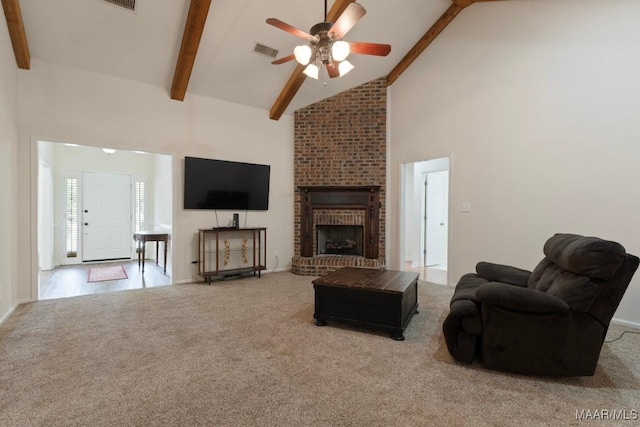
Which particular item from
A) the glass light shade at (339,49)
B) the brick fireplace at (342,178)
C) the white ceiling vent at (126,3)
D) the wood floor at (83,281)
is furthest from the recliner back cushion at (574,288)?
the wood floor at (83,281)

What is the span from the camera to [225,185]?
524 centimetres

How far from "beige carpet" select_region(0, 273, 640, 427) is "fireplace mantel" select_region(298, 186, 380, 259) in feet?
7.94

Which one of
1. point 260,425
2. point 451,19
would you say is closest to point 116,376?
point 260,425

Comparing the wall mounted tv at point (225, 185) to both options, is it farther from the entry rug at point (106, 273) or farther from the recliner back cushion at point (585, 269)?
the recliner back cushion at point (585, 269)

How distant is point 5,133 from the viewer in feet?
10.8

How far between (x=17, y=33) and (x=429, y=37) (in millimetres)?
5121

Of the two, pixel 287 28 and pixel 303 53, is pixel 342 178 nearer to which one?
pixel 303 53

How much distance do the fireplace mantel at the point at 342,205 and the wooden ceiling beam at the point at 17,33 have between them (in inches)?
155

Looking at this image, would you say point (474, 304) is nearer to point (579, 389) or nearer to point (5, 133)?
point (579, 389)

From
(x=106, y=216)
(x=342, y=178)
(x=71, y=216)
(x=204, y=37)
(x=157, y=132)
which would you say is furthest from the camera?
(x=106, y=216)

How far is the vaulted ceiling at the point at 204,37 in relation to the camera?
11.4 feet

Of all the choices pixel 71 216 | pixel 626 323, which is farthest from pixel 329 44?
pixel 71 216

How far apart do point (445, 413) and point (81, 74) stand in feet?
17.1

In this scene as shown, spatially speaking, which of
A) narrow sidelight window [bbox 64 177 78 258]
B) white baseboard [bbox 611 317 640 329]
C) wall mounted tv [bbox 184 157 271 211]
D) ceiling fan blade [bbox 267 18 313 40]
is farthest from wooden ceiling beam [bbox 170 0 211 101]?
white baseboard [bbox 611 317 640 329]
